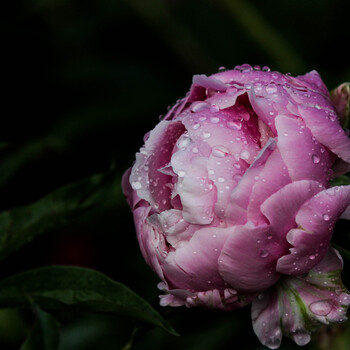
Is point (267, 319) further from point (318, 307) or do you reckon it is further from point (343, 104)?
point (343, 104)

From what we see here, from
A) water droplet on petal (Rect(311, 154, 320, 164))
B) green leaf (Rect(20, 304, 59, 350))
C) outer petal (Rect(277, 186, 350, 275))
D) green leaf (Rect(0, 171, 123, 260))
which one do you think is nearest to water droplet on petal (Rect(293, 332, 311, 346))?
outer petal (Rect(277, 186, 350, 275))

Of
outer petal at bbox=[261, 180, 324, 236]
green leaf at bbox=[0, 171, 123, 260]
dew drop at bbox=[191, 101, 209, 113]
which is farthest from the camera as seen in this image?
green leaf at bbox=[0, 171, 123, 260]

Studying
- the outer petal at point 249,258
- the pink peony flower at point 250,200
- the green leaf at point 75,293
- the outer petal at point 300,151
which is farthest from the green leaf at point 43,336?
the outer petal at point 300,151

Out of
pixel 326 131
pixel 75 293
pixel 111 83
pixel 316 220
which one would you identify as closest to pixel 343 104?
pixel 326 131

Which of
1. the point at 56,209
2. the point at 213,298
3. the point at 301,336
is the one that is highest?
the point at 56,209

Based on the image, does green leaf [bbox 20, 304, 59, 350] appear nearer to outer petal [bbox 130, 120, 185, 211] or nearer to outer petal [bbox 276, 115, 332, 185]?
outer petal [bbox 130, 120, 185, 211]

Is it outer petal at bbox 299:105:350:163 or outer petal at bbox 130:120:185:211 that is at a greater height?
outer petal at bbox 130:120:185:211

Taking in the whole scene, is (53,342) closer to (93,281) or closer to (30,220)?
(93,281)
